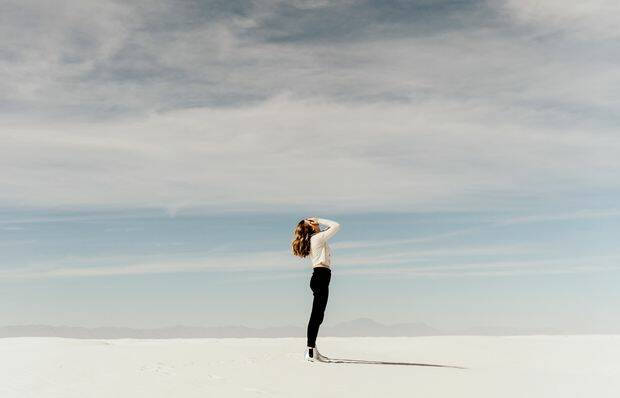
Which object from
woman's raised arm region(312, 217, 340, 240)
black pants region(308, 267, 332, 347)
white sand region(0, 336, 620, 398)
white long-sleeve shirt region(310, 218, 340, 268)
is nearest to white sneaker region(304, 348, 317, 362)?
white sand region(0, 336, 620, 398)

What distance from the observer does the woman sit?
1361 centimetres

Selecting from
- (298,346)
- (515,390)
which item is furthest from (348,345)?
(515,390)

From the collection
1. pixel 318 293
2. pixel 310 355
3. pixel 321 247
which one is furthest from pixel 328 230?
pixel 310 355

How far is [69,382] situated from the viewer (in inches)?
452

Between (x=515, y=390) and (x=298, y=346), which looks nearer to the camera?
(x=515, y=390)

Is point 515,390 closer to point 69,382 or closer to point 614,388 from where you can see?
point 614,388

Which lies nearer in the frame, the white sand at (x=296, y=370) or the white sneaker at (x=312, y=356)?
the white sand at (x=296, y=370)

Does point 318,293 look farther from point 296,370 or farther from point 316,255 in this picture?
point 296,370

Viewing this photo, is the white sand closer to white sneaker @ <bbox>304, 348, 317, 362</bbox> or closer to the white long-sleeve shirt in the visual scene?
white sneaker @ <bbox>304, 348, 317, 362</bbox>

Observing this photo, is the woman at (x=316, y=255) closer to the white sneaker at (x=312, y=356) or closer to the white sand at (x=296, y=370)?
the white sneaker at (x=312, y=356)

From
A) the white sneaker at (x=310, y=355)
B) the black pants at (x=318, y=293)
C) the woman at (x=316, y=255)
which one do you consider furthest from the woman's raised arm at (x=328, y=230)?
the white sneaker at (x=310, y=355)

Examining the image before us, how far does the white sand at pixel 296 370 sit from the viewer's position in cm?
1082

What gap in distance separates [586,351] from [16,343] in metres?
15.1

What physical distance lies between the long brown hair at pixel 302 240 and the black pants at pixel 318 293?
46 centimetres
